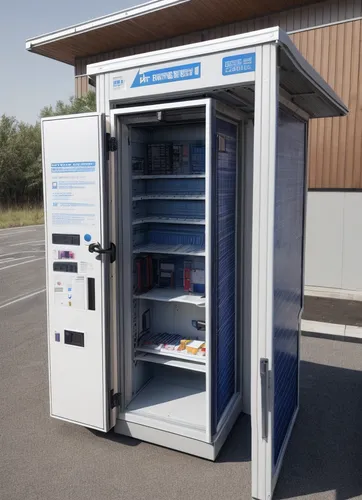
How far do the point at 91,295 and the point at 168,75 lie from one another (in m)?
1.57

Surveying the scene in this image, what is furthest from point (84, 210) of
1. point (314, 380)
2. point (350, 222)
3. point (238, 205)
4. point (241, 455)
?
point (350, 222)

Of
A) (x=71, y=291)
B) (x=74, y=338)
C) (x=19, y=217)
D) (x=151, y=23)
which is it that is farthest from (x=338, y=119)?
(x=19, y=217)

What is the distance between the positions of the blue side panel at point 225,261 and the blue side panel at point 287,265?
44 centimetres

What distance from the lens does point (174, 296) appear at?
3600mm

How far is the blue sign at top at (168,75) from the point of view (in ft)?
8.91

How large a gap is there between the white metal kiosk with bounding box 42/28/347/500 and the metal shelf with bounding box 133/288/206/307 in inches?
1.2

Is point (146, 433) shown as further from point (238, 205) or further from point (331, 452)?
point (238, 205)

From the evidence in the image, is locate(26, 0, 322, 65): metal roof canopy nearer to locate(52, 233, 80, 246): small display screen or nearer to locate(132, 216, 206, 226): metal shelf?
locate(132, 216, 206, 226): metal shelf

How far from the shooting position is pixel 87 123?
9.87ft

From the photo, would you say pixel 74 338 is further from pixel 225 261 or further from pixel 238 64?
pixel 238 64

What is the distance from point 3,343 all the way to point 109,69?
3.84 m

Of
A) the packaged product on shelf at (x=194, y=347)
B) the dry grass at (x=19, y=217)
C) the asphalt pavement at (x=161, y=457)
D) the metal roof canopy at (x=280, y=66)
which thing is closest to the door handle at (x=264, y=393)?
the asphalt pavement at (x=161, y=457)

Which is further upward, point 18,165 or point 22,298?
point 18,165

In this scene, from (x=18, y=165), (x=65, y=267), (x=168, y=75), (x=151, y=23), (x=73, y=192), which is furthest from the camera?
(x=18, y=165)
